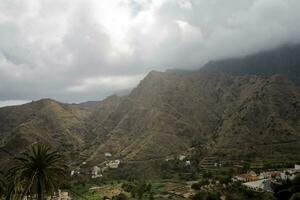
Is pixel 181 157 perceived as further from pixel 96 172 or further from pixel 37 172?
pixel 37 172

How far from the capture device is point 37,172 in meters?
30.1

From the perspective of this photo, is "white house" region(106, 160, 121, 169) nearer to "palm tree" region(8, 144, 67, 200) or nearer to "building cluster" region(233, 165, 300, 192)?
"building cluster" region(233, 165, 300, 192)

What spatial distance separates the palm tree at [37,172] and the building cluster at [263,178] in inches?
2907

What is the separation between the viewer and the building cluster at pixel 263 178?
9869 cm

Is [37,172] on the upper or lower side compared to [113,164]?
upper

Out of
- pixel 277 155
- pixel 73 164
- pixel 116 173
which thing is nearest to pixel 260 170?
pixel 277 155

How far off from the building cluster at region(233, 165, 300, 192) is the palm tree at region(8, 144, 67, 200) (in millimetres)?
73841

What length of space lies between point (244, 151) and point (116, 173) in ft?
164

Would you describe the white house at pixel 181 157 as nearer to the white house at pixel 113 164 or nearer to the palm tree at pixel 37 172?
the white house at pixel 113 164

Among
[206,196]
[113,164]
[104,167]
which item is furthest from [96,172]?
[206,196]

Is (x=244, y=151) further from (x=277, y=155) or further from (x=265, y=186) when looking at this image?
(x=265, y=186)

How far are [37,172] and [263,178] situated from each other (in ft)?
312

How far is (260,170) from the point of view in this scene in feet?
437

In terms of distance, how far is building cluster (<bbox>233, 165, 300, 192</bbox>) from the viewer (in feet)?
324
